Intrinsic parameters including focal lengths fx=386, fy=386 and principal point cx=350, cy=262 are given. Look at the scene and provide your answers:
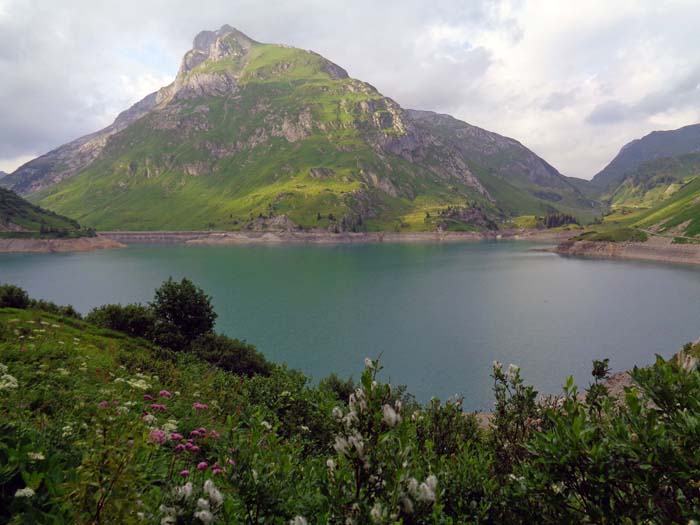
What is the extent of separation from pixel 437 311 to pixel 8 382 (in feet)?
315

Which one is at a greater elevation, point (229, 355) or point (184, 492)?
point (184, 492)

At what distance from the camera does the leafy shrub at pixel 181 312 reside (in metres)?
45.8

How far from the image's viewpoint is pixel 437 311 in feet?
332

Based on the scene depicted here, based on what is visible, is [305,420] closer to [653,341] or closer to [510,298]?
[653,341]

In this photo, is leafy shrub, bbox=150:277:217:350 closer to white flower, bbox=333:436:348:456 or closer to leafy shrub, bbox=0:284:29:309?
leafy shrub, bbox=0:284:29:309

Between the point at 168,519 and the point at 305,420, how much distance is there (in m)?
18.4

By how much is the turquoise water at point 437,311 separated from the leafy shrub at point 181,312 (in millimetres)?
19824

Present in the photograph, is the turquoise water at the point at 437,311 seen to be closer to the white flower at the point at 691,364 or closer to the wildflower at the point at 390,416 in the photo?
the white flower at the point at 691,364

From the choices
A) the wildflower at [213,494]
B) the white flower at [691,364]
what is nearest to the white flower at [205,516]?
the wildflower at [213,494]

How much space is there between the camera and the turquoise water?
2544 inches

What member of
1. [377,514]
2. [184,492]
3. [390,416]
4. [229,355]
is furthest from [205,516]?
[229,355]

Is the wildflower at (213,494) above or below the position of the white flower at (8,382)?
above

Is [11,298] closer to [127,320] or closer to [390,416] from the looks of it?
[127,320]

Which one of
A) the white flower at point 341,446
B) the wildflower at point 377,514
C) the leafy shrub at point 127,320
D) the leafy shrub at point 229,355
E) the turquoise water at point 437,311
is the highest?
the white flower at point 341,446
